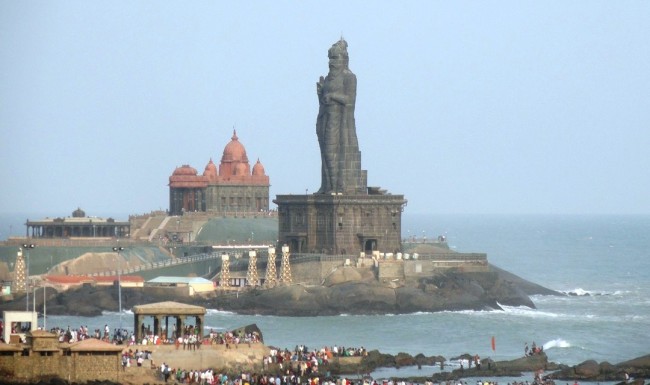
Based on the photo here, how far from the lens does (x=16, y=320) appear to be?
3236 inches

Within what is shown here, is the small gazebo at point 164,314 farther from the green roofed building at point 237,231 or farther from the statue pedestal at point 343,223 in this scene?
the green roofed building at point 237,231

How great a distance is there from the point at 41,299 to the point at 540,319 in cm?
2848

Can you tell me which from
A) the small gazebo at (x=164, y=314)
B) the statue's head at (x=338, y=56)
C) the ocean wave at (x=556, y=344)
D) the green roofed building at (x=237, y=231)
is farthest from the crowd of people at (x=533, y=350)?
the green roofed building at (x=237, y=231)

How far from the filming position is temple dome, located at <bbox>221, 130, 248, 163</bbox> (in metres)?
179

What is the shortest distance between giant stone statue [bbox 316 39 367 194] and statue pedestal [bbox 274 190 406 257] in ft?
4.46

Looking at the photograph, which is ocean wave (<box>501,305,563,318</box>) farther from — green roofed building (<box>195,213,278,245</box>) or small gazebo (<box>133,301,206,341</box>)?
small gazebo (<box>133,301,206,341</box>)

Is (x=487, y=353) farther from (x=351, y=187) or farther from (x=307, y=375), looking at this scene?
(x=351, y=187)

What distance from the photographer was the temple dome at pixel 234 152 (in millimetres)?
179250

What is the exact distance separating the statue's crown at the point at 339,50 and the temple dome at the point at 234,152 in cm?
4496

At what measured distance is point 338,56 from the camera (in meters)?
134

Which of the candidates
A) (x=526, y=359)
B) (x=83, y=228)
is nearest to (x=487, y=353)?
(x=526, y=359)

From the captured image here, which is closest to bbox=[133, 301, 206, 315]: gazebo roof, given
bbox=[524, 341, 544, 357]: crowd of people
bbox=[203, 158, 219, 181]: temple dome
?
bbox=[524, 341, 544, 357]: crowd of people

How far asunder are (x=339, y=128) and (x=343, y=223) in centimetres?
608

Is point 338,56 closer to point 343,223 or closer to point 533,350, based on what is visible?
point 343,223
